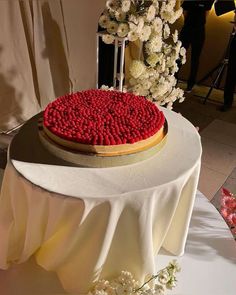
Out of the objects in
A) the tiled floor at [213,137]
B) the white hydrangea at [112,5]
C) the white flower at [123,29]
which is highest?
the white hydrangea at [112,5]

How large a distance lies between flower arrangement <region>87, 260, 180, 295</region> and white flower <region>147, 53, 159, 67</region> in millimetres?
1051

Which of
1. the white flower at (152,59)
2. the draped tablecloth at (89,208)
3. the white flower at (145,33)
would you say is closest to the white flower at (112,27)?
the white flower at (145,33)

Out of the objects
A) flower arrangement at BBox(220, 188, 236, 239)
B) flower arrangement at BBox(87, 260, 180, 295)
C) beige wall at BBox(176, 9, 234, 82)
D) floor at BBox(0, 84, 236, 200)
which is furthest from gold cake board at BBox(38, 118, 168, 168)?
beige wall at BBox(176, 9, 234, 82)

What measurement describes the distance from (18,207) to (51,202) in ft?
0.63

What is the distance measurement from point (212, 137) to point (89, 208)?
7.09 feet

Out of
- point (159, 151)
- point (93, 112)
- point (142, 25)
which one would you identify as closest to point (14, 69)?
point (142, 25)

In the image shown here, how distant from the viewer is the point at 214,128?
3.15m

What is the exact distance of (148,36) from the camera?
1.71 meters

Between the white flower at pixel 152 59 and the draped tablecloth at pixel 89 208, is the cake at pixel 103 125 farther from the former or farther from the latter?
the white flower at pixel 152 59

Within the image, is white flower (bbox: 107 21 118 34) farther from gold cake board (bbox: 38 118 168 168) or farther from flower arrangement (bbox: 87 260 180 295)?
flower arrangement (bbox: 87 260 180 295)

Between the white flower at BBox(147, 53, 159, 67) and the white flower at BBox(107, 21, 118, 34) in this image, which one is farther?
the white flower at BBox(147, 53, 159, 67)

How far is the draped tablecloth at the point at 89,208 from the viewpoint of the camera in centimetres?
105

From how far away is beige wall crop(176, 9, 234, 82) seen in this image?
404 cm

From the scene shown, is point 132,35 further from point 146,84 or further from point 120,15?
point 146,84
